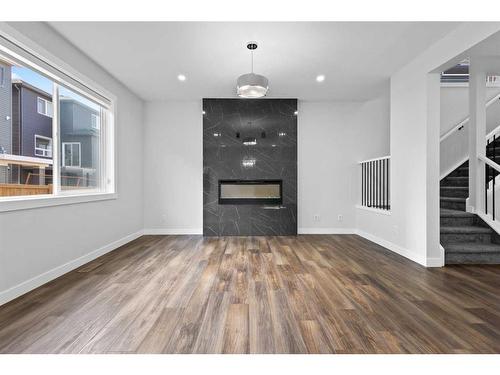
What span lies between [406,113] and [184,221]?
4.18 metres

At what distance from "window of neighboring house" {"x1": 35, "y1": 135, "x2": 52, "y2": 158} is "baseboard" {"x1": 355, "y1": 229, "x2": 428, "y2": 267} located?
4.51 meters

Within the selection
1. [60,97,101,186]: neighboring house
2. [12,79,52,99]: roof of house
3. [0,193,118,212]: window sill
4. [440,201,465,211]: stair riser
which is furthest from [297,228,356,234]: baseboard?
[12,79,52,99]: roof of house

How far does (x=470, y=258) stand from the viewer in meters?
3.09

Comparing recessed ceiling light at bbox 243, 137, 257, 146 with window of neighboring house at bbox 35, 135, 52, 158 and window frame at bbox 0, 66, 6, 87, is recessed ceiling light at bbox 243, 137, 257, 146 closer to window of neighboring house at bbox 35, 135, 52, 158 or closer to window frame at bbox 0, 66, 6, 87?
window of neighboring house at bbox 35, 135, 52, 158

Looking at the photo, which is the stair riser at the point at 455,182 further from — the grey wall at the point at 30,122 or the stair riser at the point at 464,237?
the grey wall at the point at 30,122

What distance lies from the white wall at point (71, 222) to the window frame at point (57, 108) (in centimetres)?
8

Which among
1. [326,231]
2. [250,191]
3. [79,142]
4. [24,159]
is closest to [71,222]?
[24,159]

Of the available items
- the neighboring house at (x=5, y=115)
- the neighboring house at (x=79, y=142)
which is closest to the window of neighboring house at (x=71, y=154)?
the neighboring house at (x=79, y=142)

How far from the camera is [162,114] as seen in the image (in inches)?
199

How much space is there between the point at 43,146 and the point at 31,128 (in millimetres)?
216

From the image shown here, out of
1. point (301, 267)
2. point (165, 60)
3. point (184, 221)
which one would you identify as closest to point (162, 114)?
point (165, 60)

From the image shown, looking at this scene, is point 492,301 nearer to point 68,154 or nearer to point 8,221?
point 8,221

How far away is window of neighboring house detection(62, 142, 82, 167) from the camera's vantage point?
3.01 meters

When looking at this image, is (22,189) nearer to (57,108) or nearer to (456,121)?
(57,108)
